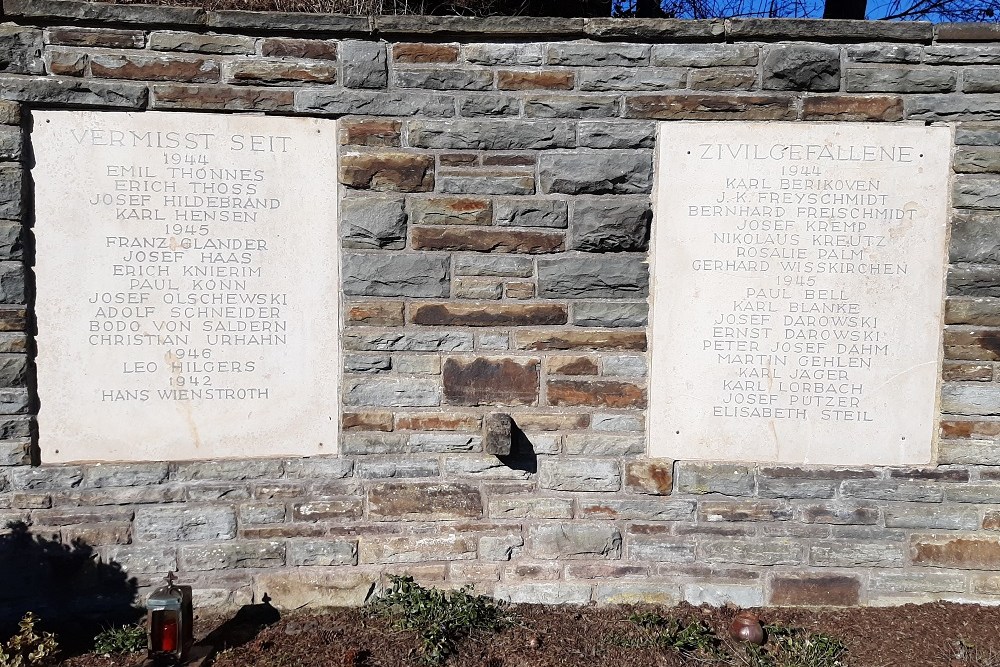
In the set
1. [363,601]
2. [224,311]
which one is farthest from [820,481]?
[224,311]

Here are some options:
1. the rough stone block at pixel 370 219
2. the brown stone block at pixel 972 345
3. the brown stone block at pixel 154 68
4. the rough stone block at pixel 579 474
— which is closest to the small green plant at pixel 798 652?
the rough stone block at pixel 579 474

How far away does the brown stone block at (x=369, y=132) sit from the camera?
344 centimetres

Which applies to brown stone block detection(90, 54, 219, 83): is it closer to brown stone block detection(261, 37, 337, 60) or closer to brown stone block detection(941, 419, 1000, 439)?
brown stone block detection(261, 37, 337, 60)

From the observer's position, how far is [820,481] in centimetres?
354

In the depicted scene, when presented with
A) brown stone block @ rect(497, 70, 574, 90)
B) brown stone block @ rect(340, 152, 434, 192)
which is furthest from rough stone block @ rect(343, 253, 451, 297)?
brown stone block @ rect(497, 70, 574, 90)

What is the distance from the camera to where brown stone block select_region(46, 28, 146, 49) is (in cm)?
327

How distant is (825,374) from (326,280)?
2.69m

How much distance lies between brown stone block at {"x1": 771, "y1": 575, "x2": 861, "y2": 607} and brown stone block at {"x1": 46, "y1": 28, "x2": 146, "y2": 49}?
434 cm

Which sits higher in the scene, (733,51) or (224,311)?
(733,51)

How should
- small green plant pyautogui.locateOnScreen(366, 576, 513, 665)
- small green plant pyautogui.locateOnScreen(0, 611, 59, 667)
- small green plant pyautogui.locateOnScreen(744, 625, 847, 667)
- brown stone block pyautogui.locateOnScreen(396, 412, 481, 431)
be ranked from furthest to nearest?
1. brown stone block pyautogui.locateOnScreen(396, 412, 481, 431)
2. small green plant pyautogui.locateOnScreen(366, 576, 513, 665)
3. small green plant pyautogui.locateOnScreen(744, 625, 847, 667)
4. small green plant pyautogui.locateOnScreen(0, 611, 59, 667)

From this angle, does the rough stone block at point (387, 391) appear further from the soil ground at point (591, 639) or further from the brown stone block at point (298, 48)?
the brown stone block at point (298, 48)

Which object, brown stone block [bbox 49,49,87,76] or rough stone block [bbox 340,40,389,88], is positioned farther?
rough stone block [bbox 340,40,389,88]

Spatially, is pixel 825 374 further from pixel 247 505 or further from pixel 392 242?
pixel 247 505

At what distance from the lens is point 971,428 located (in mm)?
3492
